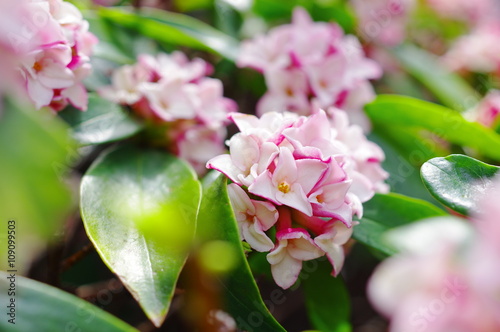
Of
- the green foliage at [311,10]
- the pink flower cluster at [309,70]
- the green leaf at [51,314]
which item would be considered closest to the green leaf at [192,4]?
the green foliage at [311,10]

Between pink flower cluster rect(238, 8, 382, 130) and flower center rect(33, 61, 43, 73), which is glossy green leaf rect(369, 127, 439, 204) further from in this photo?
flower center rect(33, 61, 43, 73)

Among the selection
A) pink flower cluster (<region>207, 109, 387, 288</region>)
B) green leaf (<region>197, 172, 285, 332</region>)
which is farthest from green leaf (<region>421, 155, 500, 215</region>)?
green leaf (<region>197, 172, 285, 332</region>)

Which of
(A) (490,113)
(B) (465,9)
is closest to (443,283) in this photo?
(A) (490,113)

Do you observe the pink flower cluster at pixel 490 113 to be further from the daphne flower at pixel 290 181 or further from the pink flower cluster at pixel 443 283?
the pink flower cluster at pixel 443 283

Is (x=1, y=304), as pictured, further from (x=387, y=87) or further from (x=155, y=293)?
(x=387, y=87)

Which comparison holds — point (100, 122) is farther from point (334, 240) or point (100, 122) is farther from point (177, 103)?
point (334, 240)

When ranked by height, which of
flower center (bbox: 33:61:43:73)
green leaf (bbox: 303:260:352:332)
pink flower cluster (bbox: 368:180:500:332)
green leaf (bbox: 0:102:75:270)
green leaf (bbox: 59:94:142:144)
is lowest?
green leaf (bbox: 303:260:352:332)
